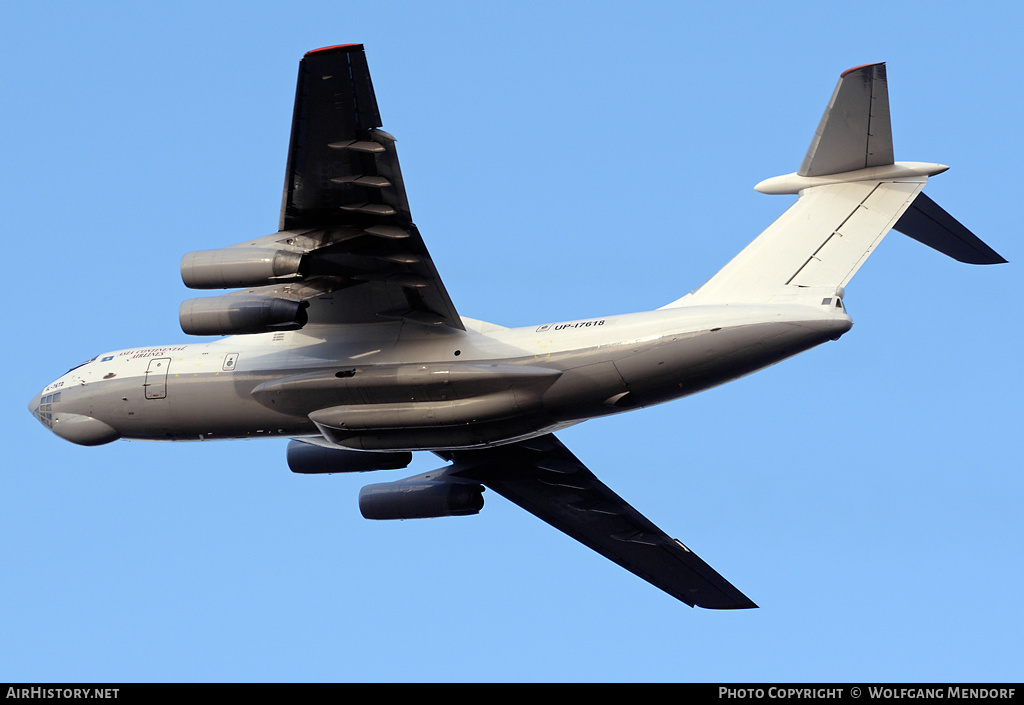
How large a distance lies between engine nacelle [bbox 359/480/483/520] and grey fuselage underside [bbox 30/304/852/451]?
7.65 ft

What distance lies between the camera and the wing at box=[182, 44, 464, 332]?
11.3 meters

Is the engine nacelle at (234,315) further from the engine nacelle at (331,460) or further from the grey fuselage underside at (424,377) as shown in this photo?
the engine nacelle at (331,460)

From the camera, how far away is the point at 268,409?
13.9m

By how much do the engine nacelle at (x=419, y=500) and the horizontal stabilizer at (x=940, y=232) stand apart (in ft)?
19.8

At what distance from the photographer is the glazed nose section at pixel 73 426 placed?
14805 mm

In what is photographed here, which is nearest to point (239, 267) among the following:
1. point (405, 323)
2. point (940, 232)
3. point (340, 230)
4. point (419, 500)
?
point (340, 230)

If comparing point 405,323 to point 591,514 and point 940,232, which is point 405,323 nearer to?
point 591,514

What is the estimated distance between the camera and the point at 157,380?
14500mm

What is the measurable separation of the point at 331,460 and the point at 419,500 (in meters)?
1.21

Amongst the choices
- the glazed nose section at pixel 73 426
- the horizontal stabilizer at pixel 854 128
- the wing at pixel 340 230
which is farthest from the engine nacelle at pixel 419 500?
the horizontal stabilizer at pixel 854 128
